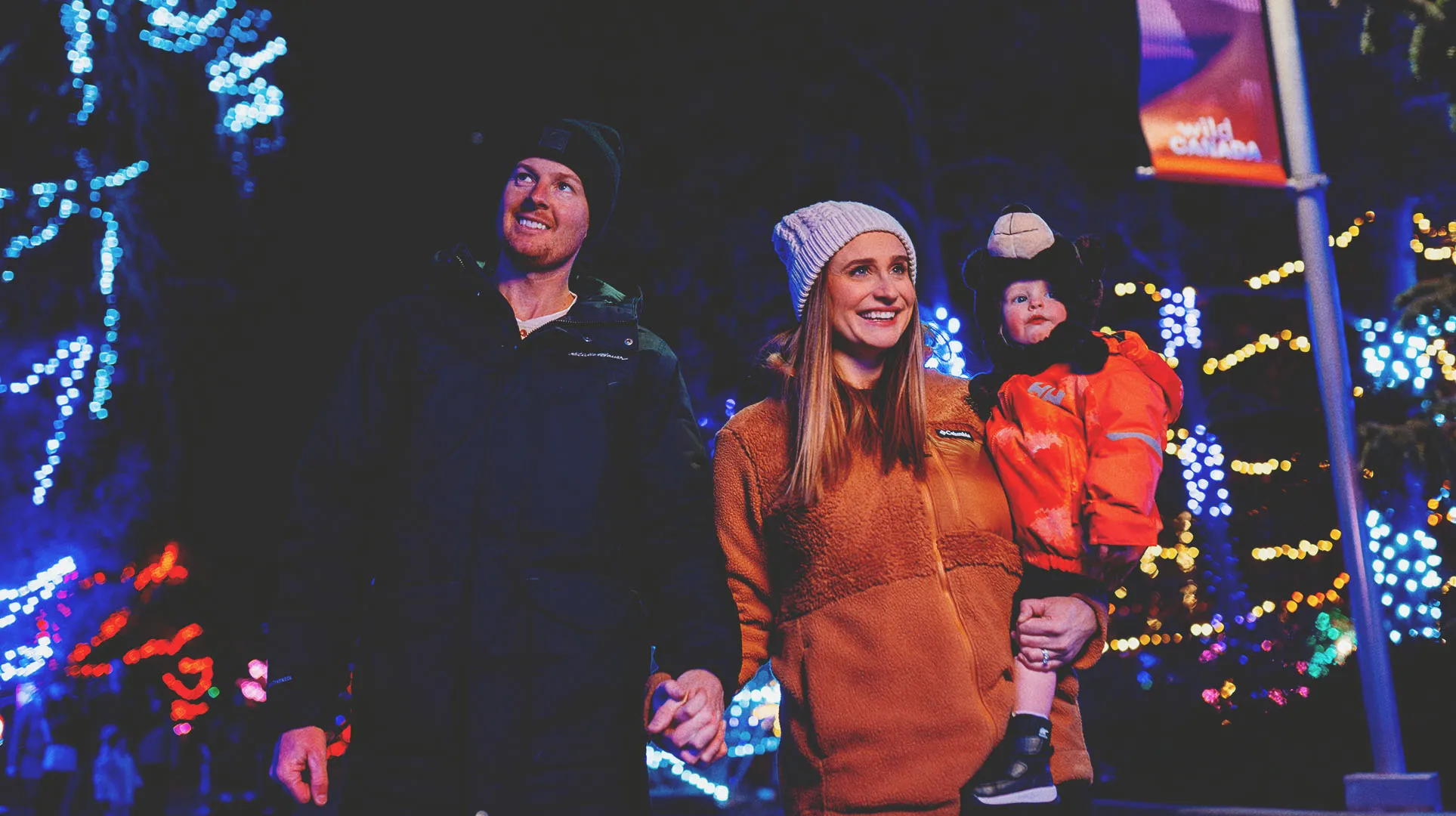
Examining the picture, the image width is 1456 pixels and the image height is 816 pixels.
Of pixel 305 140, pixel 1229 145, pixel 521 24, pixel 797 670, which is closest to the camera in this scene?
pixel 797 670

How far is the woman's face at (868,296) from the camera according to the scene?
3.24 meters

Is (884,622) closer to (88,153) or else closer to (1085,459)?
(1085,459)

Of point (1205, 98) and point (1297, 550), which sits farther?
point (1297, 550)

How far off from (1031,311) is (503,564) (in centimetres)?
183

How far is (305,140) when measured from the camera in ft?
53.6

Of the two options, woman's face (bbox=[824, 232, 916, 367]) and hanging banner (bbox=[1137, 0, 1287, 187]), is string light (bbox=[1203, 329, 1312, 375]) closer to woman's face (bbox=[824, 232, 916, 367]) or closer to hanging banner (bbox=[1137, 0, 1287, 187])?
hanging banner (bbox=[1137, 0, 1287, 187])

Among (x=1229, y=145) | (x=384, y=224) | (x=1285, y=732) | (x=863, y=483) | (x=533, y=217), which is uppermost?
(x=384, y=224)

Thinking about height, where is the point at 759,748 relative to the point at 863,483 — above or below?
below

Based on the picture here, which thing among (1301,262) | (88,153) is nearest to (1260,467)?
(1301,262)

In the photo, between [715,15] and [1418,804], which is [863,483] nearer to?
[1418,804]

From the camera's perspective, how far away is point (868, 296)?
324 centimetres

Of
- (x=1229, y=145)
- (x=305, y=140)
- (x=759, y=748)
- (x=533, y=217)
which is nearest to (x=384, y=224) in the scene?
(x=305, y=140)

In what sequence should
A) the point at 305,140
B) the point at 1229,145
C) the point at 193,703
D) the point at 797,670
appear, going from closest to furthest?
the point at 797,670, the point at 1229,145, the point at 305,140, the point at 193,703

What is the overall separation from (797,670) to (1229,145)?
527cm
